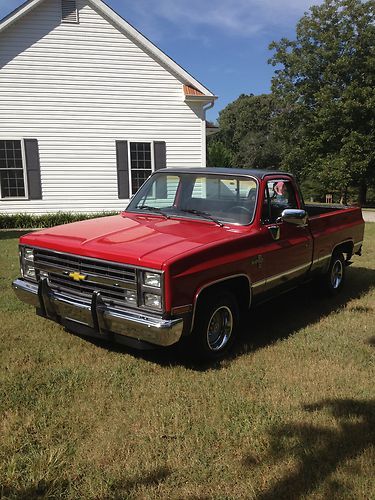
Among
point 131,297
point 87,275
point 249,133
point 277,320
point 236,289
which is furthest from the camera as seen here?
point 249,133

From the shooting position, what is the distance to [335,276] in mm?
6691

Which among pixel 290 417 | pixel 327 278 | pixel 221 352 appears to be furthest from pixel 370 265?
pixel 290 417

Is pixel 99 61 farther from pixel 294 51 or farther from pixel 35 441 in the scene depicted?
pixel 294 51

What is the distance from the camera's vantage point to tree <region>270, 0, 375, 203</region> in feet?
87.9

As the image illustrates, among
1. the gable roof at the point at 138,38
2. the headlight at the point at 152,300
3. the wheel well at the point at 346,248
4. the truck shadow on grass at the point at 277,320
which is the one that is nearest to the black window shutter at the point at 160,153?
the gable roof at the point at 138,38

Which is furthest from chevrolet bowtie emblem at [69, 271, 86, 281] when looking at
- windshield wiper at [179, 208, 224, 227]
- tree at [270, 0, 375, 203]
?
tree at [270, 0, 375, 203]

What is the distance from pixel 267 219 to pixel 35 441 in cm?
309

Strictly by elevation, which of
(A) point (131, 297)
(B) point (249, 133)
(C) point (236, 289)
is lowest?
(C) point (236, 289)

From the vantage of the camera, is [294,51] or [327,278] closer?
[327,278]

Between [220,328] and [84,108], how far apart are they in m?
11.0

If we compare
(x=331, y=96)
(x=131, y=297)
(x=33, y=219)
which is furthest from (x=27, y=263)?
(x=331, y=96)

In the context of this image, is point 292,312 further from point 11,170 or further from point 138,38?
point 138,38

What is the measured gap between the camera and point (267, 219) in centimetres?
489

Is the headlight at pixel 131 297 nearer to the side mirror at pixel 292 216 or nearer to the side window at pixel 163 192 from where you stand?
the side window at pixel 163 192
